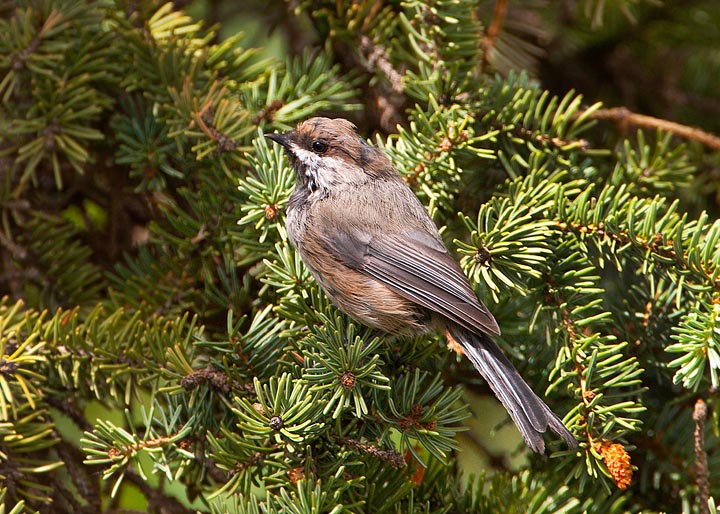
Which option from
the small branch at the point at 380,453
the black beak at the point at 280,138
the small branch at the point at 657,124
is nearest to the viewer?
the small branch at the point at 380,453

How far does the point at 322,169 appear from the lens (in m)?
3.02

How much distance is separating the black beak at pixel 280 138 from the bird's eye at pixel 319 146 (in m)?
0.16

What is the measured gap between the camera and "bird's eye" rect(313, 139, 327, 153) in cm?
287

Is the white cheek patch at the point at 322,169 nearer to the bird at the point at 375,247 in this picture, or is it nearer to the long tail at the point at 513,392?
the bird at the point at 375,247

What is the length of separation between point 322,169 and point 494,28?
3.12 feet

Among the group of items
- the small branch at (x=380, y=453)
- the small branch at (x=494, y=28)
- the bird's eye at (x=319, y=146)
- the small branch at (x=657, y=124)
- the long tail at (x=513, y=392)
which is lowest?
the small branch at (x=380, y=453)

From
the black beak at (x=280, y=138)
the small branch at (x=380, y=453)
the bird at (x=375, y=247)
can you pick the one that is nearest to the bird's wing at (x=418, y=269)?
the bird at (x=375, y=247)

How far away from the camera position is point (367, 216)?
294 centimetres

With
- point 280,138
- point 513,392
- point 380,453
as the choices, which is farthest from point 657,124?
point 380,453

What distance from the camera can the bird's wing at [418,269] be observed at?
2.41 m

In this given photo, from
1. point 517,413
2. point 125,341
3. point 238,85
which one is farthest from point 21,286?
point 517,413

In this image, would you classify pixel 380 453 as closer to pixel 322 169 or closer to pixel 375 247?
pixel 375 247

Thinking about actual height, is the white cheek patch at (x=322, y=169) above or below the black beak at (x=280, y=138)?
below

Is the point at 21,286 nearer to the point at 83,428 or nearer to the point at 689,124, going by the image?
the point at 83,428
